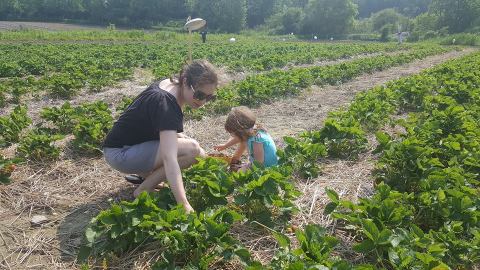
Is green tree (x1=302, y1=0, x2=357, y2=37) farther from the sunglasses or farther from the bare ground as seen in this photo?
the sunglasses

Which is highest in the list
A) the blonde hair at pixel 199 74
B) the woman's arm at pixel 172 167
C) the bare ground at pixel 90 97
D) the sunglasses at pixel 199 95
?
the blonde hair at pixel 199 74

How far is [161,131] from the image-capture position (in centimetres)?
331

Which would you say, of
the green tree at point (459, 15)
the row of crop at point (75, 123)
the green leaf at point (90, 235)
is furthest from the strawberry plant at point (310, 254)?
the green tree at point (459, 15)

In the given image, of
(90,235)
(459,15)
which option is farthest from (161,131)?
(459,15)

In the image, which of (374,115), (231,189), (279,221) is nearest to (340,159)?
(374,115)

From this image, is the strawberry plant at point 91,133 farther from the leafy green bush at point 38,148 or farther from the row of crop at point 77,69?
the row of crop at point 77,69

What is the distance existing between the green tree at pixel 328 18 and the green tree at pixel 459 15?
14883 millimetres

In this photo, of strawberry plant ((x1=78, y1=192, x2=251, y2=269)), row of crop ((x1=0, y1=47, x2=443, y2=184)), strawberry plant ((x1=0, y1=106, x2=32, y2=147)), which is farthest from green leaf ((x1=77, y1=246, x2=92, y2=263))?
strawberry plant ((x1=0, y1=106, x2=32, y2=147))

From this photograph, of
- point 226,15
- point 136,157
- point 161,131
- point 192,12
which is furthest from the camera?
point 192,12

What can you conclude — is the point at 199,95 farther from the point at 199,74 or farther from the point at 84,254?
the point at 84,254

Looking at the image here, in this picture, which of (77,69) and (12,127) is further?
(77,69)

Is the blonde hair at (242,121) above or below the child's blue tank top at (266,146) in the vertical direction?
above

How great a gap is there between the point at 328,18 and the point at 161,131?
71584mm

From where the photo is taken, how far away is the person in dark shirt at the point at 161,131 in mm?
3266
